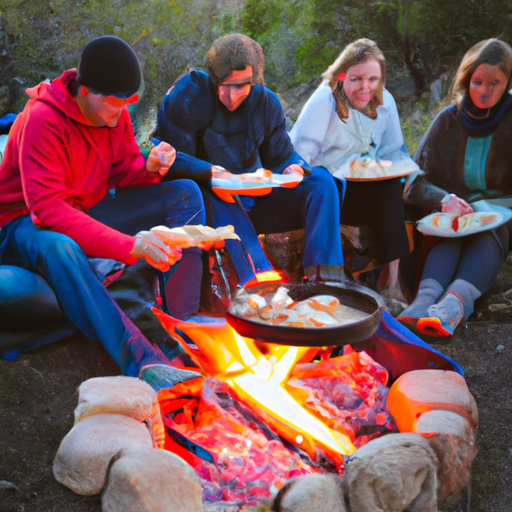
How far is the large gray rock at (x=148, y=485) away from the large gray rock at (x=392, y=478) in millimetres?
680

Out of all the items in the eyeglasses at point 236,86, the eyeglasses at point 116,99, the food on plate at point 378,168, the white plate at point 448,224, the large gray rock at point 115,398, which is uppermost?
the eyeglasses at point 236,86

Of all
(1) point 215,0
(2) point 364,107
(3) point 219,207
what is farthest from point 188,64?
(2) point 364,107

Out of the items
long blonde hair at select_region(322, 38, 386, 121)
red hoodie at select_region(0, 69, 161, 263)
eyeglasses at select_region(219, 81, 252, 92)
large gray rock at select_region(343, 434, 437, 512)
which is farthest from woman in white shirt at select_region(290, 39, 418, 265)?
large gray rock at select_region(343, 434, 437, 512)

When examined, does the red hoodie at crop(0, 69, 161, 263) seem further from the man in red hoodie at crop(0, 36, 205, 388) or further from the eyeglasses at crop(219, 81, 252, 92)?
the eyeglasses at crop(219, 81, 252, 92)

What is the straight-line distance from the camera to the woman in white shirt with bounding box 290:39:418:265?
3.76 meters

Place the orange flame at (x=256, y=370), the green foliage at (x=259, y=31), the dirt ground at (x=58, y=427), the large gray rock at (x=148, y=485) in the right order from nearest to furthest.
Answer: the large gray rock at (x=148, y=485) < the dirt ground at (x=58, y=427) < the orange flame at (x=256, y=370) < the green foliage at (x=259, y=31)

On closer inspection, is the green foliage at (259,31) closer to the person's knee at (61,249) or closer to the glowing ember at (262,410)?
the person's knee at (61,249)

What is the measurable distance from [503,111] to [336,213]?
47.2 inches

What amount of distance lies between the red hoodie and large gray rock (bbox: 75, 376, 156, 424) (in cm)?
63

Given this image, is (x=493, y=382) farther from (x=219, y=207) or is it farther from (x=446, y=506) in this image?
(x=219, y=207)

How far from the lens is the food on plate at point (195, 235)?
3.42 m

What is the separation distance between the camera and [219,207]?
11.9 ft

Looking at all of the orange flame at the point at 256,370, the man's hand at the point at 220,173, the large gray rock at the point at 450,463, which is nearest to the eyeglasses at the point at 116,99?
the man's hand at the point at 220,173

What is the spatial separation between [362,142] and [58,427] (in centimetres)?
232
